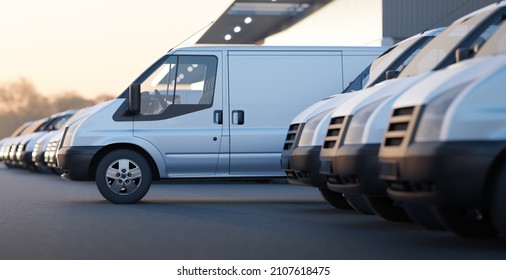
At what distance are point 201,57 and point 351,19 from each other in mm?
18363

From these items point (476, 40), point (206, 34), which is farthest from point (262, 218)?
point (206, 34)

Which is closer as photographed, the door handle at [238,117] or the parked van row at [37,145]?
the door handle at [238,117]

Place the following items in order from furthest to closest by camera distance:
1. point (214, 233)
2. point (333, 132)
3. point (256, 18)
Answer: point (256, 18) → point (333, 132) → point (214, 233)

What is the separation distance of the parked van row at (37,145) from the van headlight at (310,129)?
548 inches

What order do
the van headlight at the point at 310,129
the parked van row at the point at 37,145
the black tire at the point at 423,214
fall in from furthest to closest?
1. the parked van row at the point at 37,145
2. the van headlight at the point at 310,129
3. the black tire at the point at 423,214

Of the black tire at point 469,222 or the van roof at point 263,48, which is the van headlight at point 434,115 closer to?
the black tire at point 469,222

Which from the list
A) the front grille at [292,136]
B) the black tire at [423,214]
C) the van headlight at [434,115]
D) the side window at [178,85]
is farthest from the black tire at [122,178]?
the van headlight at [434,115]

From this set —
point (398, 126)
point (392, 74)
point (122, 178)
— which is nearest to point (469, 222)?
point (398, 126)

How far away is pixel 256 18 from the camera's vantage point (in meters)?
39.6

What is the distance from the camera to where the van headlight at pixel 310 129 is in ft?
43.2

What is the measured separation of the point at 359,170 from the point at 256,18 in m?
29.5

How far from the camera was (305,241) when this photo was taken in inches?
392

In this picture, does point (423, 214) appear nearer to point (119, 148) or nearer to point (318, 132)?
point (318, 132)

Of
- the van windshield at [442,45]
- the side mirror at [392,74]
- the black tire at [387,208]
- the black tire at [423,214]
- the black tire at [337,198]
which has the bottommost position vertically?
the black tire at [337,198]
